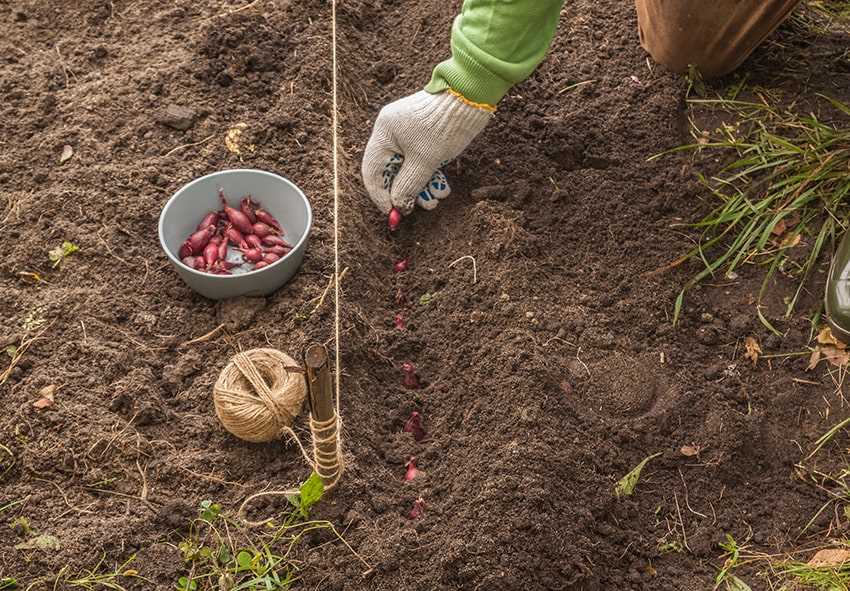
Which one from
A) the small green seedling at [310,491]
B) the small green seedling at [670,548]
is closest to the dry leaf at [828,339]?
the small green seedling at [670,548]

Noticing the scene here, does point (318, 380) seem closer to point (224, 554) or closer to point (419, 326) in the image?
point (224, 554)

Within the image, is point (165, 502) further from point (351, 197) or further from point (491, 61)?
point (491, 61)

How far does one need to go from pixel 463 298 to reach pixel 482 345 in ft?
0.61

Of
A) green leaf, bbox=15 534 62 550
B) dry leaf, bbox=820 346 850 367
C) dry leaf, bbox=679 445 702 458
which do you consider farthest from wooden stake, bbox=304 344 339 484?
dry leaf, bbox=820 346 850 367

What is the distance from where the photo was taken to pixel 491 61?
2562 millimetres

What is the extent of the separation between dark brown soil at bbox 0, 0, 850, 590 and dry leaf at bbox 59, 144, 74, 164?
19mm

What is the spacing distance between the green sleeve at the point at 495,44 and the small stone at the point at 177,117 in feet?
3.00

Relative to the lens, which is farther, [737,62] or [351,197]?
[737,62]

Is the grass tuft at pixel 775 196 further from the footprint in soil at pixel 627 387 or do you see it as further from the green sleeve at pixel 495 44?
the green sleeve at pixel 495 44

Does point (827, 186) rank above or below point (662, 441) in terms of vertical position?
above

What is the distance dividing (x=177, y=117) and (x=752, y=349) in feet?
6.40

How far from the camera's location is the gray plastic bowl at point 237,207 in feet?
8.66

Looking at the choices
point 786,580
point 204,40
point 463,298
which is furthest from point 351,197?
point 786,580

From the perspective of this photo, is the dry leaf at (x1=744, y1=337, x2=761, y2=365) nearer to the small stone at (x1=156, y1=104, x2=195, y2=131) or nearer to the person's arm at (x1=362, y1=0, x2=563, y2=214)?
the person's arm at (x1=362, y1=0, x2=563, y2=214)
